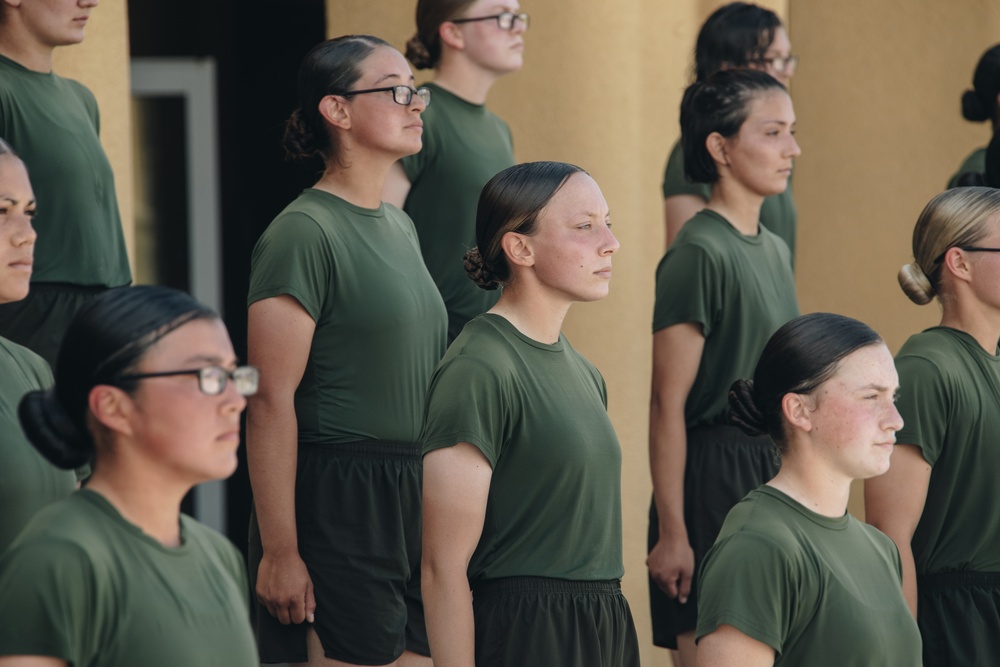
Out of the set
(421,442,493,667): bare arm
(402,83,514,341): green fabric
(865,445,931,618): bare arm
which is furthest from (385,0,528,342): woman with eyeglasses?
(421,442,493,667): bare arm

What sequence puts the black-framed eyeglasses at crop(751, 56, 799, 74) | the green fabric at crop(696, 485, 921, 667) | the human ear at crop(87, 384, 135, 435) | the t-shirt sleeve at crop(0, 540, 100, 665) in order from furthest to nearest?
the black-framed eyeglasses at crop(751, 56, 799, 74)
the green fabric at crop(696, 485, 921, 667)
the human ear at crop(87, 384, 135, 435)
the t-shirt sleeve at crop(0, 540, 100, 665)

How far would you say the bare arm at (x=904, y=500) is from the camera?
4215mm

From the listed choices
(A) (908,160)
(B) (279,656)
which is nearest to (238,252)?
(A) (908,160)

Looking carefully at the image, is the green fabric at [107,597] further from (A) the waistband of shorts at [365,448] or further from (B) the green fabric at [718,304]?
(B) the green fabric at [718,304]

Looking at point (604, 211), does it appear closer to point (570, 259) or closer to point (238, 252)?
point (570, 259)

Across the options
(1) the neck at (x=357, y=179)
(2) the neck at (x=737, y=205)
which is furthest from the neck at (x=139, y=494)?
(2) the neck at (x=737, y=205)

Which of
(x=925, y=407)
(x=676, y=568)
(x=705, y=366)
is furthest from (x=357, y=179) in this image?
(x=925, y=407)

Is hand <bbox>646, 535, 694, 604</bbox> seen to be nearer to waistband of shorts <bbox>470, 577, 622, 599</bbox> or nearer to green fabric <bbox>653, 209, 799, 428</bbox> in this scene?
green fabric <bbox>653, 209, 799, 428</bbox>

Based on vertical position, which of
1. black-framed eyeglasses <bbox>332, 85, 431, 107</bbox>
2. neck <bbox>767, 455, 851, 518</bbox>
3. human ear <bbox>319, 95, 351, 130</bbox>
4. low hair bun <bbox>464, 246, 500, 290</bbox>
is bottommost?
neck <bbox>767, 455, 851, 518</bbox>

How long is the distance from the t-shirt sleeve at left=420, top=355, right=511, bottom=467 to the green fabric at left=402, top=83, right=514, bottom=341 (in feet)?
4.57

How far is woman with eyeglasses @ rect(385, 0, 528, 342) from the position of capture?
5098 mm

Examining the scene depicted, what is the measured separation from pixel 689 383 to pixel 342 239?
1.21 m

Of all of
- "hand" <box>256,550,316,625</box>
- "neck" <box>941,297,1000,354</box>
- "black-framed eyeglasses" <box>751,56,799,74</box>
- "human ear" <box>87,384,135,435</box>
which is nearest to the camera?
"human ear" <box>87,384,135,435</box>

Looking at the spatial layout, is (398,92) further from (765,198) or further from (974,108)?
(974,108)
